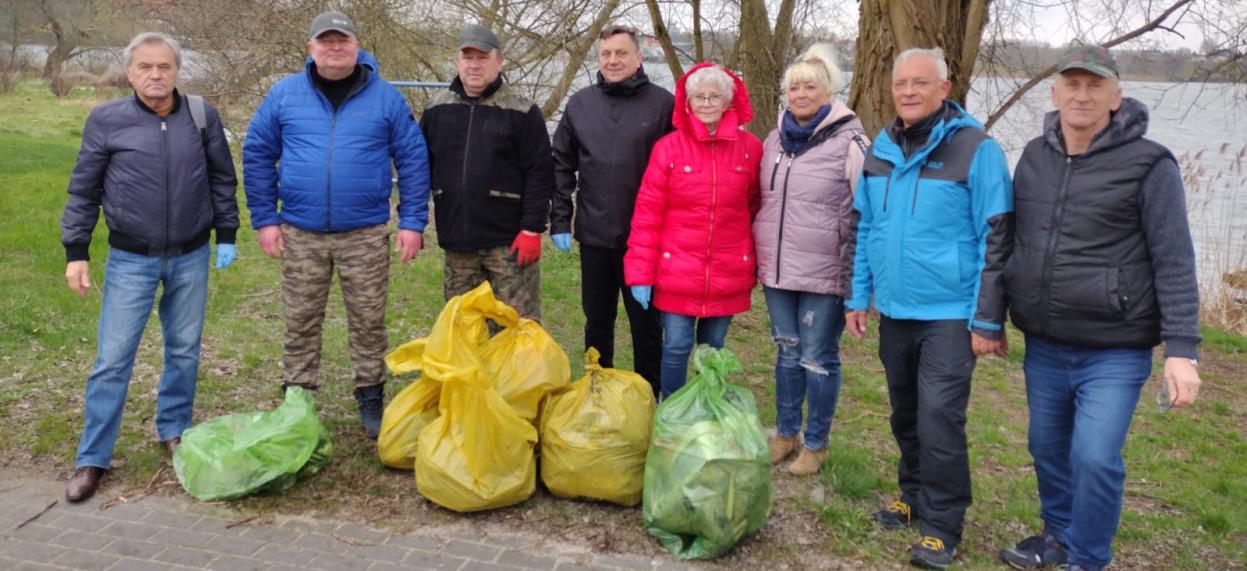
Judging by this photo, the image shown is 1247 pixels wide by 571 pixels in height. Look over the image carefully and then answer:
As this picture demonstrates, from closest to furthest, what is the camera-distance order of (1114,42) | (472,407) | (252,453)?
(472,407) → (252,453) → (1114,42)

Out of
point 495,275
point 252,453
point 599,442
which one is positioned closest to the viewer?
point 599,442

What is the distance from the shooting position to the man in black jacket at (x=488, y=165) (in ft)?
13.6

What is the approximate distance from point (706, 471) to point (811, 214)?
3.60 feet

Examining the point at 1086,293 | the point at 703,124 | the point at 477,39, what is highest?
the point at 477,39

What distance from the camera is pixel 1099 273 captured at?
3.03 m

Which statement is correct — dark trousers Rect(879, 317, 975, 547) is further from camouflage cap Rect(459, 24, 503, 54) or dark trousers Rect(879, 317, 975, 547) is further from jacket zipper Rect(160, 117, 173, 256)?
jacket zipper Rect(160, 117, 173, 256)

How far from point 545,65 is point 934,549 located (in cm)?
708

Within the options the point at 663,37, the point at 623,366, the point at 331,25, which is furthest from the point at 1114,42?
the point at 331,25

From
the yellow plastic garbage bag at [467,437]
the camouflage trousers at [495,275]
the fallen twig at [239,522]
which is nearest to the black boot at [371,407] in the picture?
the camouflage trousers at [495,275]

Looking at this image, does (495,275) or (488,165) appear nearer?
(488,165)

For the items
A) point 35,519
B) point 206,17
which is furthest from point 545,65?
point 35,519

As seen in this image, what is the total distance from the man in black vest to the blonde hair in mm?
815

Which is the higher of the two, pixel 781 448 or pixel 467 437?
pixel 467 437

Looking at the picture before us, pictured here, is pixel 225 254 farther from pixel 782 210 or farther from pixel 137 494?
pixel 782 210
